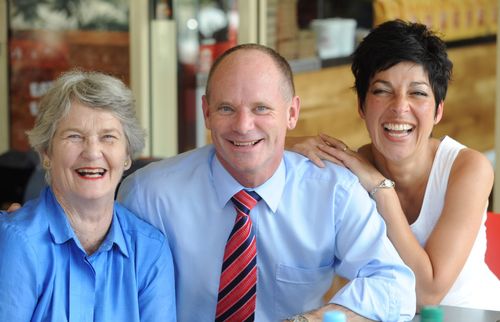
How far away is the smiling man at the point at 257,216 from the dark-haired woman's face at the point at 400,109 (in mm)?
230

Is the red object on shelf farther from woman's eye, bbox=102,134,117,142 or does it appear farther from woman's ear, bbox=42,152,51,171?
woman's ear, bbox=42,152,51,171

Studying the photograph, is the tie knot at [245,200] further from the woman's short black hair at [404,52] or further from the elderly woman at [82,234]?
the woman's short black hair at [404,52]

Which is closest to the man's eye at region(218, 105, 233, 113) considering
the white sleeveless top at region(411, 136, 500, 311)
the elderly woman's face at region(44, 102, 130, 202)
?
the elderly woman's face at region(44, 102, 130, 202)

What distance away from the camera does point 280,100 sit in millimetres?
2658

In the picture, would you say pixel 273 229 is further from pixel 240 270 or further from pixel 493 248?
pixel 493 248

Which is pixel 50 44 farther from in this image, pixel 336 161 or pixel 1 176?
pixel 336 161

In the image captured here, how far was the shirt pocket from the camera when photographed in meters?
2.72

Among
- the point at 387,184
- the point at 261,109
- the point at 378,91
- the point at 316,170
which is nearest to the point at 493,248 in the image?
the point at 387,184

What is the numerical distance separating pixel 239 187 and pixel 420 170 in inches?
25.0

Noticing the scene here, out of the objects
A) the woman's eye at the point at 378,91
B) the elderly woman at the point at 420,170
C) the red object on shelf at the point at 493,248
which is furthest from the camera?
the red object on shelf at the point at 493,248

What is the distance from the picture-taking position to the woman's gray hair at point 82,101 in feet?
8.27

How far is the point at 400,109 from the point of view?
2896 millimetres

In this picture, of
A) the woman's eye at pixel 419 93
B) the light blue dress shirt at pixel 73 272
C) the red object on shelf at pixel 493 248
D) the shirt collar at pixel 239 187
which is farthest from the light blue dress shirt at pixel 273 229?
the red object on shelf at pixel 493 248

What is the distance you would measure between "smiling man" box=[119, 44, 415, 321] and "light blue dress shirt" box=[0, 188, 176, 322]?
0.42ft
